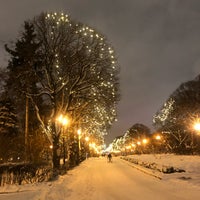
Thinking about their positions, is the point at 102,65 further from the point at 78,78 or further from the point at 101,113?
the point at 101,113

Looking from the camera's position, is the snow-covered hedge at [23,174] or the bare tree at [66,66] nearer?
the snow-covered hedge at [23,174]

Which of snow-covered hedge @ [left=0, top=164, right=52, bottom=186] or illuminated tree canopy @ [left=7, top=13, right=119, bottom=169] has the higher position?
illuminated tree canopy @ [left=7, top=13, right=119, bottom=169]

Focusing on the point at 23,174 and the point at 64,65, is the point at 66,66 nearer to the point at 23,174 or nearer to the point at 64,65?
the point at 64,65

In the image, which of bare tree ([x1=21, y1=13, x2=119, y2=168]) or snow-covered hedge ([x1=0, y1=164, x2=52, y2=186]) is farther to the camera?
bare tree ([x1=21, y1=13, x2=119, y2=168])

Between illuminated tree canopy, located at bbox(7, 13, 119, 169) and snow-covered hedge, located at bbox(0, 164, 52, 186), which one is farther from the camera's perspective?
illuminated tree canopy, located at bbox(7, 13, 119, 169)

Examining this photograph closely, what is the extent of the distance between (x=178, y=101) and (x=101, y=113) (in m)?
27.6

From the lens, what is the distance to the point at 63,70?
33719 millimetres

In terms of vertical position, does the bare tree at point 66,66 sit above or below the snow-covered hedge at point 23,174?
above

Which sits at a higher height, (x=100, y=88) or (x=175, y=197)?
(x=100, y=88)

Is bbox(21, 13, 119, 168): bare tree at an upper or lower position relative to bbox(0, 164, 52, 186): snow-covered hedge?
upper

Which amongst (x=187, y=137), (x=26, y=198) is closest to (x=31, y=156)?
(x=26, y=198)

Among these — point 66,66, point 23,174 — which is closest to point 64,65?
point 66,66

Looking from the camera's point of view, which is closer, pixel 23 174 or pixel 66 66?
pixel 23 174

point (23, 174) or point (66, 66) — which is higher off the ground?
point (66, 66)
